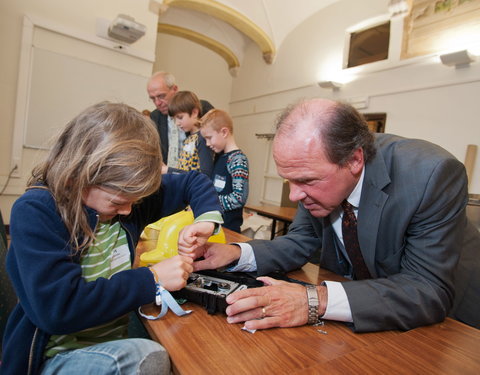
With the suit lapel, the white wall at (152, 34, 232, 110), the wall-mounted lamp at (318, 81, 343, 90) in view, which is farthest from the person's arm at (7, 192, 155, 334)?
the white wall at (152, 34, 232, 110)

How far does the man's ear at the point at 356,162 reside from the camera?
107cm

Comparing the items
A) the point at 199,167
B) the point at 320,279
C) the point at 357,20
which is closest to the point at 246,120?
the point at 357,20

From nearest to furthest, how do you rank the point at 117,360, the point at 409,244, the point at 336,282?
the point at 117,360, the point at 336,282, the point at 409,244

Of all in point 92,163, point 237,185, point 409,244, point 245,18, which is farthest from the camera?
point 245,18

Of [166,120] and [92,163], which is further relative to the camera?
[166,120]

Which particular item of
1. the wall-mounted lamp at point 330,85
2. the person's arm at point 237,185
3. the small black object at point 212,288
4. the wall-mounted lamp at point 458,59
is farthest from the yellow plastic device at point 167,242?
the wall-mounted lamp at point 330,85

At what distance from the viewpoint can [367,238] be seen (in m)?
1.03

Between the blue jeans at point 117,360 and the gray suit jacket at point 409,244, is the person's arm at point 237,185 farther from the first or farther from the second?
the blue jeans at point 117,360

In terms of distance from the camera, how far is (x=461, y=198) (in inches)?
38.7

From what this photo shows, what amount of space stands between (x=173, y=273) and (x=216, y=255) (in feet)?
0.96

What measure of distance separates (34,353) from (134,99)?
469 centimetres

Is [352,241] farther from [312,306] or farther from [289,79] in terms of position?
[289,79]

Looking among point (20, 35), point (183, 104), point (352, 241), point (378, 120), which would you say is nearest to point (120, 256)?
point (352, 241)

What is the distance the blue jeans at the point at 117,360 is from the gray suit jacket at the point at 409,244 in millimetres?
491
